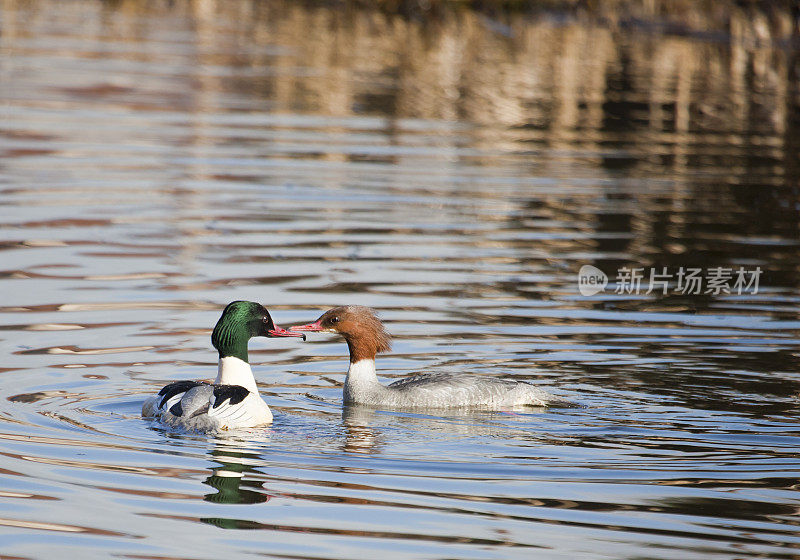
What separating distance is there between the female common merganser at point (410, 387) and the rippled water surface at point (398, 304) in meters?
0.13

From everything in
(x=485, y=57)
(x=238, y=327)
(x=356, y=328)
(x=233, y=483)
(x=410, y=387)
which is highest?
(x=485, y=57)

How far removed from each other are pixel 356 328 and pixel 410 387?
609 mm

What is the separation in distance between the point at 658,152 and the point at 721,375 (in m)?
12.4

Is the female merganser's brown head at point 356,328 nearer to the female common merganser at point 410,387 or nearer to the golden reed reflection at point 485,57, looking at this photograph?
the female common merganser at point 410,387

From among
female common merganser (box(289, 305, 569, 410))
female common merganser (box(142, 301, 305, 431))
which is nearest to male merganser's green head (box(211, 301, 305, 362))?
female common merganser (box(142, 301, 305, 431))

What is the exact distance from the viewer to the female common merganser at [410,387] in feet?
30.9

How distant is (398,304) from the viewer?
1212 cm

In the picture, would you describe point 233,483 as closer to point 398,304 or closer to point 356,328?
point 356,328

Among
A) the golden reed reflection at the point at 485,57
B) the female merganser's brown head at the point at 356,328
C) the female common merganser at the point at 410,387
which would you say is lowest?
the female common merganser at the point at 410,387

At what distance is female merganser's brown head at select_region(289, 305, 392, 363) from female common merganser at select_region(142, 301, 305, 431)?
0.91m
